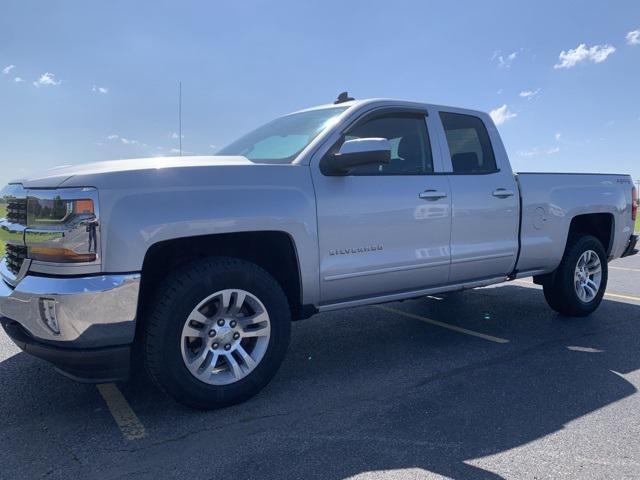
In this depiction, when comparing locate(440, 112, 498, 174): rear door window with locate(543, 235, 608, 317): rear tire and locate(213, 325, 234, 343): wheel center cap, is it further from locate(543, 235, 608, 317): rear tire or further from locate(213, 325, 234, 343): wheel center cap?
locate(213, 325, 234, 343): wheel center cap

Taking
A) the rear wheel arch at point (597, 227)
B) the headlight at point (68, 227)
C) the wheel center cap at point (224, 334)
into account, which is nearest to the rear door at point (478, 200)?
the rear wheel arch at point (597, 227)

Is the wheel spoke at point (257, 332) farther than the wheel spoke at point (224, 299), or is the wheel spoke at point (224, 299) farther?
the wheel spoke at point (257, 332)

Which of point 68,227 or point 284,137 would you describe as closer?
point 68,227

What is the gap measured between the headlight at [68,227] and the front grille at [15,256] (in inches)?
8.5

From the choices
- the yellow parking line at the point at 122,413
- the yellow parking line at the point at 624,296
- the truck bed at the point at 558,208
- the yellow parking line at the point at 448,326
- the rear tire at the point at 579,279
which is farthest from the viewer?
the yellow parking line at the point at 624,296

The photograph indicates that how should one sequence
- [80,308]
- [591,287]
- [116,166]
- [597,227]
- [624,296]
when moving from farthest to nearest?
[624,296]
[597,227]
[591,287]
[116,166]
[80,308]

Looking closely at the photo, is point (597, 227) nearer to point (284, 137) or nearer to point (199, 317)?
point (284, 137)

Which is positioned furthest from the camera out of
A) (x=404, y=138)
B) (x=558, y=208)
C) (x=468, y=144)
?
(x=558, y=208)

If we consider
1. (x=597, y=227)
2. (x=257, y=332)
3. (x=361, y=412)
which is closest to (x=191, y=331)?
(x=257, y=332)

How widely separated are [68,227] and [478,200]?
3.21 metres

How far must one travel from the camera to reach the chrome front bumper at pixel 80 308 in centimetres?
273

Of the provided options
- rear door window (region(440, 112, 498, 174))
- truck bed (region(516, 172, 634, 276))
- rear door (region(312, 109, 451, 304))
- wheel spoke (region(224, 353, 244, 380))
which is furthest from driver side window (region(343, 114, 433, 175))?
wheel spoke (region(224, 353, 244, 380))

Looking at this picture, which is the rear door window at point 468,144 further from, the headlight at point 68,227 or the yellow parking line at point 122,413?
the yellow parking line at point 122,413

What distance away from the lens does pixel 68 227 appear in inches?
109
